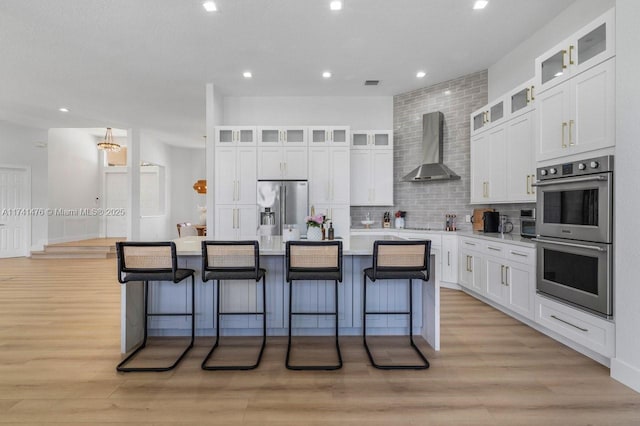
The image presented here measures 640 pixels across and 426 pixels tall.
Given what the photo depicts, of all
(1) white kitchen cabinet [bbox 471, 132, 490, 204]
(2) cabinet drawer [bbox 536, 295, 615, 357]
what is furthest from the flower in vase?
(1) white kitchen cabinet [bbox 471, 132, 490, 204]

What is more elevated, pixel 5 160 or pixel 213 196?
pixel 5 160

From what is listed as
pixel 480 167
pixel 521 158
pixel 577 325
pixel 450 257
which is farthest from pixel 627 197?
pixel 450 257

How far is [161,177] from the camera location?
432 inches

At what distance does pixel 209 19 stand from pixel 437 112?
12.1 feet

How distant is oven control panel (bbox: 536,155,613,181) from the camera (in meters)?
2.42

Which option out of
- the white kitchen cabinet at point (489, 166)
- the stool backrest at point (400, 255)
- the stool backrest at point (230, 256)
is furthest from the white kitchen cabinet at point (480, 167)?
the stool backrest at point (230, 256)

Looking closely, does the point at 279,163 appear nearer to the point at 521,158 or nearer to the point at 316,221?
the point at 316,221

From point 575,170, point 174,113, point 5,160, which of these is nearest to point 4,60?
point 174,113

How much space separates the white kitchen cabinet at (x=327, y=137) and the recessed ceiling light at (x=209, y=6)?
99.1 inches

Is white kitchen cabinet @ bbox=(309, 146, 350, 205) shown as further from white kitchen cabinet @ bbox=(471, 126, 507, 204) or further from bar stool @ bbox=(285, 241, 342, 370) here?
bar stool @ bbox=(285, 241, 342, 370)

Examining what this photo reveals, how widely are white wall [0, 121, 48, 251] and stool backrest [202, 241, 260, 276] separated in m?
8.40

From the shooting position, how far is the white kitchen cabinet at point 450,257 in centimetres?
496

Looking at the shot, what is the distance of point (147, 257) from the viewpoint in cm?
265

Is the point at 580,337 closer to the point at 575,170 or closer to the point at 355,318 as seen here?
the point at 575,170
